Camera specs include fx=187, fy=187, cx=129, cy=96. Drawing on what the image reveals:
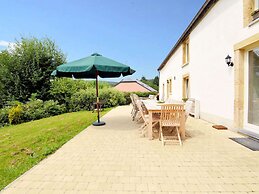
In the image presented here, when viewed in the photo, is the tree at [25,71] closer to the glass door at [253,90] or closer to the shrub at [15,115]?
the shrub at [15,115]

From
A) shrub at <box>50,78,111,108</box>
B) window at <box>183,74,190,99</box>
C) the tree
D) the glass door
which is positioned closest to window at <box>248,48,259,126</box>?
the glass door

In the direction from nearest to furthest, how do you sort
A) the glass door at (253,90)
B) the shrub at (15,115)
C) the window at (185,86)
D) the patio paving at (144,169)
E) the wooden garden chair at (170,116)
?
the patio paving at (144,169) < the wooden garden chair at (170,116) < the glass door at (253,90) < the shrub at (15,115) < the window at (185,86)

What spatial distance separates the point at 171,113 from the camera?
5223mm

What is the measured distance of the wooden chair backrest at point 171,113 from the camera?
510cm

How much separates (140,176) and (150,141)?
7.20 ft

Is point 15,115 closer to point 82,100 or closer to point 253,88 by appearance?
point 82,100

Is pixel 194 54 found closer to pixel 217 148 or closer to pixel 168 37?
pixel 217 148

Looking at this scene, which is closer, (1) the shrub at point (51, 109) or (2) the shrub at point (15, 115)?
(2) the shrub at point (15, 115)

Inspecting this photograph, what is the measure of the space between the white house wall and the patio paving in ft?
7.97

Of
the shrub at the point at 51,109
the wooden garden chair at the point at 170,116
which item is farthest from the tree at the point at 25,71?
the wooden garden chair at the point at 170,116

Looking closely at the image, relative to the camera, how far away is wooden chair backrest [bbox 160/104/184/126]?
16.7 ft

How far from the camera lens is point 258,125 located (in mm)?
5289

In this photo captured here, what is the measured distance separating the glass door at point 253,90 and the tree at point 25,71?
15888 mm

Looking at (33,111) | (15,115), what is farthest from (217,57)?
(15,115)
